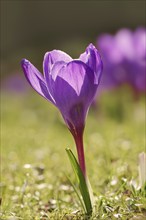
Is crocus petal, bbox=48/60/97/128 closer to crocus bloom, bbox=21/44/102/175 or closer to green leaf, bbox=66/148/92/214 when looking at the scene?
crocus bloom, bbox=21/44/102/175

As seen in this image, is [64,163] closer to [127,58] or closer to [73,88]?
[73,88]

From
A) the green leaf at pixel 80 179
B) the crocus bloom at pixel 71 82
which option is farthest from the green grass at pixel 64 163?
the crocus bloom at pixel 71 82

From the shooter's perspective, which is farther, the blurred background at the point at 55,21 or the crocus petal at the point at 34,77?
the blurred background at the point at 55,21

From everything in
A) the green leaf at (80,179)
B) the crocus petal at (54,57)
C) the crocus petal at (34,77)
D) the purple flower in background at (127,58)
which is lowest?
the green leaf at (80,179)

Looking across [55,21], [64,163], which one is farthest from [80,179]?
[55,21]

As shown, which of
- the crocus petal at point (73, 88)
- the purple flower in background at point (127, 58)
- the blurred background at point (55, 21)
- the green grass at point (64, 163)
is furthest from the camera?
the blurred background at point (55, 21)

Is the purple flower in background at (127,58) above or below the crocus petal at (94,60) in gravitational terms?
above

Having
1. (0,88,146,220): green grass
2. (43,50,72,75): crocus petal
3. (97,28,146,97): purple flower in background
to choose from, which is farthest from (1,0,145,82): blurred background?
(43,50,72,75): crocus petal

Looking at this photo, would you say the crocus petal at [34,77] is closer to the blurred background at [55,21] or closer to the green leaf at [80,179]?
the green leaf at [80,179]
